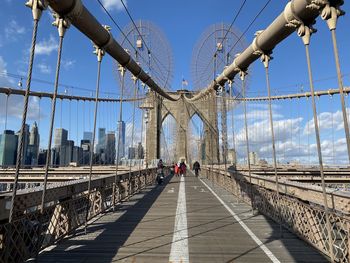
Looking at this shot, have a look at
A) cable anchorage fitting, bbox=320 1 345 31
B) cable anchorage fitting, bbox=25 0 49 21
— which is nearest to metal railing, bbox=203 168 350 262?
cable anchorage fitting, bbox=320 1 345 31

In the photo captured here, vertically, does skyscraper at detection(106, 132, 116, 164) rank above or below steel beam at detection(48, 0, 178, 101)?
above

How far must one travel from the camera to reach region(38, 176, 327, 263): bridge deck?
567 centimetres

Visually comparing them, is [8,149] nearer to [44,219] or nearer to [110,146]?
[110,146]

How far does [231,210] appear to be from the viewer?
436 inches

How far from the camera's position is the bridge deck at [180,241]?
5667mm

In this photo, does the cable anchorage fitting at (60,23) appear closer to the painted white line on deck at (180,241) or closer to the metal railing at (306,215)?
the painted white line on deck at (180,241)

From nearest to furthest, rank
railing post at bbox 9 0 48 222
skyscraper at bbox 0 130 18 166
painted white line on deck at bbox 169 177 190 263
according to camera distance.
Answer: railing post at bbox 9 0 48 222 → painted white line on deck at bbox 169 177 190 263 → skyscraper at bbox 0 130 18 166

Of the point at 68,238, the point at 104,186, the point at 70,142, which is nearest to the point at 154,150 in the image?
the point at 70,142

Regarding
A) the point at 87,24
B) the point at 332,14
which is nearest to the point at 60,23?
the point at 87,24

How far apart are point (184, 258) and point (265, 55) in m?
5.91

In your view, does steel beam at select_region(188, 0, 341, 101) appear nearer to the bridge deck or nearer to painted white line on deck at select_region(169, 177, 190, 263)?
the bridge deck

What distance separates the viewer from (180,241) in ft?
22.2

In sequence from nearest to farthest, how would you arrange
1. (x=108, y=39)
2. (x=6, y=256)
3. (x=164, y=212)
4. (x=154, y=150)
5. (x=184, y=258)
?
(x=6, y=256) < (x=184, y=258) < (x=108, y=39) < (x=164, y=212) < (x=154, y=150)

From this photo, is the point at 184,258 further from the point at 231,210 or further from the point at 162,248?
the point at 231,210
